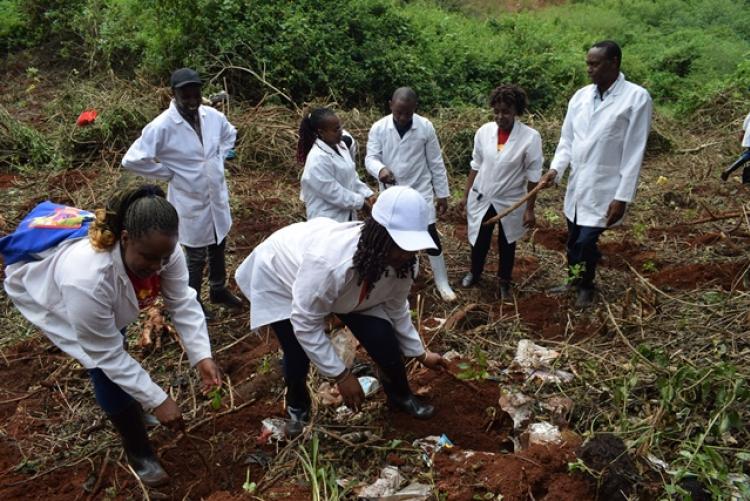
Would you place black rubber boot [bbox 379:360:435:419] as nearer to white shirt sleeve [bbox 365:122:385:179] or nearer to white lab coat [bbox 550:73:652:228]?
white lab coat [bbox 550:73:652:228]

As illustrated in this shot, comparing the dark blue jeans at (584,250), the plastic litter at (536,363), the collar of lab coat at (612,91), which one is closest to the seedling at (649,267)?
the dark blue jeans at (584,250)

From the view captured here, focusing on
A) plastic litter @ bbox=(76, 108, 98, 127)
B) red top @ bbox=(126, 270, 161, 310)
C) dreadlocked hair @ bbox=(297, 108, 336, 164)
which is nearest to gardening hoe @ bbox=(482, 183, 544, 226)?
dreadlocked hair @ bbox=(297, 108, 336, 164)

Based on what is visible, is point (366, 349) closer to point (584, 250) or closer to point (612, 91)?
point (584, 250)

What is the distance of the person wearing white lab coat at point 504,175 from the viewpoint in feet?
14.5

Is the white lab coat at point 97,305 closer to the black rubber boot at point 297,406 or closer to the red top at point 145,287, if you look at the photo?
the red top at point 145,287

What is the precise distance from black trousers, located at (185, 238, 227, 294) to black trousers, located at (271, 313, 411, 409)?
5.21ft

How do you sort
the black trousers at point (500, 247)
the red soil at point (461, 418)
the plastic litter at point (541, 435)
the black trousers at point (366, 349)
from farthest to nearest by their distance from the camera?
the black trousers at point (500, 247) → the red soil at point (461, 418) → the black trousers at point (366, 349) → the plastic litter at point (541, 435)

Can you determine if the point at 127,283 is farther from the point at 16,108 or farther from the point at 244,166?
the point at 16,108

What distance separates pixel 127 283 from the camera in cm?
233

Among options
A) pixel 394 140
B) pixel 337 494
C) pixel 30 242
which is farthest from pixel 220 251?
pixel 337 494

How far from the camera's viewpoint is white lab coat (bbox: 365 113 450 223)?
4.59 metres

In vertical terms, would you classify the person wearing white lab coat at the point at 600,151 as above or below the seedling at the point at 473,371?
above

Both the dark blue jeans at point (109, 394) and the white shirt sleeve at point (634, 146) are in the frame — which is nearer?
the dark blue jeans at point (109, 394)

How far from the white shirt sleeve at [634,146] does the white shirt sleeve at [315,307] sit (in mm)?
2278
